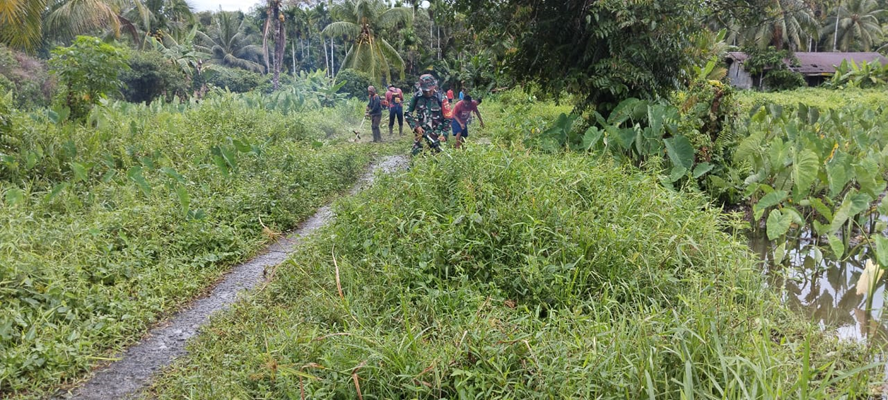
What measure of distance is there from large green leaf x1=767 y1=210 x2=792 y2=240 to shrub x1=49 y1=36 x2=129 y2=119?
8528 millimetres

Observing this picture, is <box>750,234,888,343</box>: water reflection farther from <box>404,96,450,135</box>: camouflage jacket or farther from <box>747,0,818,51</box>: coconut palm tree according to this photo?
<box>747,0,818,51</box>: coconut palm tree

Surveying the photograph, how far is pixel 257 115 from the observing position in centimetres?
1155

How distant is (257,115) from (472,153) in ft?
23.5

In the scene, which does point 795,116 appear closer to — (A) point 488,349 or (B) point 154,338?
(A) point 488,349

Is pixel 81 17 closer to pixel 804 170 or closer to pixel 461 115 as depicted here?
pixel 461 115

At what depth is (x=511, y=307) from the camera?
3.60 meters

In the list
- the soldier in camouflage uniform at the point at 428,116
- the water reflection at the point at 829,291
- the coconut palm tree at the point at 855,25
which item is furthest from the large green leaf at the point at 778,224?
the coconut palm tree at the point at 855,25

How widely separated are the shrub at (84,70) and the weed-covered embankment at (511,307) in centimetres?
566

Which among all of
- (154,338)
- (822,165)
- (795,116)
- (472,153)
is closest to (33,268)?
(154,338)

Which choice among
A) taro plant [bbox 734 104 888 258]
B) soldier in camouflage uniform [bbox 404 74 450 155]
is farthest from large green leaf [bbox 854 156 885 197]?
soldier in camouflage uniform [bbox 404 74 450 155]

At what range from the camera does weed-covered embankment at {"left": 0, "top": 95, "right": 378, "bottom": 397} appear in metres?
3.88

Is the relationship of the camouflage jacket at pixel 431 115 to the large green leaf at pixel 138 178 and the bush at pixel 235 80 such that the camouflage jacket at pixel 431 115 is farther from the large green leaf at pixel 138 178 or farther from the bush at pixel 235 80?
the bush at pixel 235 80

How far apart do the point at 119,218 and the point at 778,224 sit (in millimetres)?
5880

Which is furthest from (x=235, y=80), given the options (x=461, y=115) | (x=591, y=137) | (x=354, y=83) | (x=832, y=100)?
(x=591, y=137)
